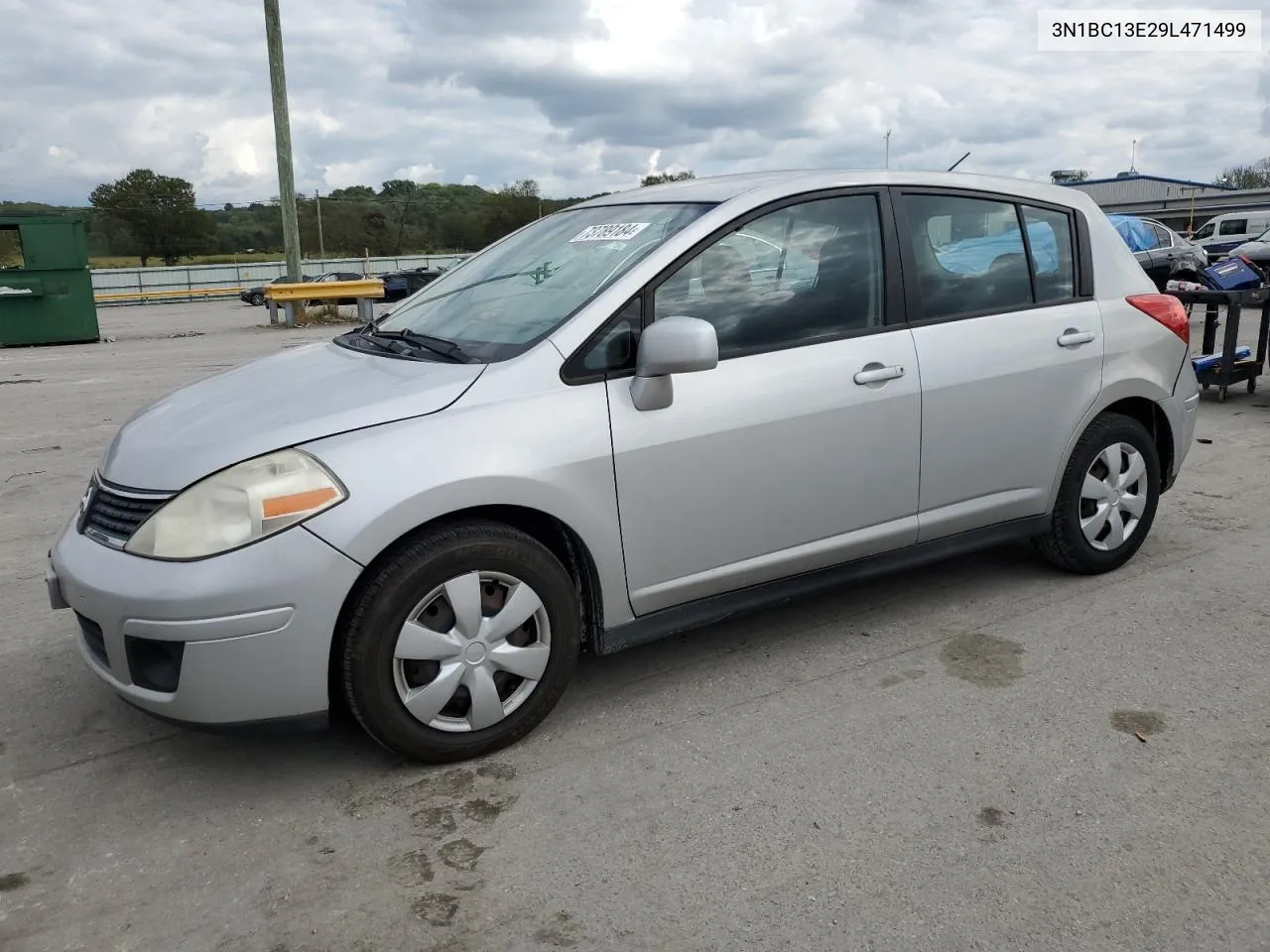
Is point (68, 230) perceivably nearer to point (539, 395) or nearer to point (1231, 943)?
point (539, 395)

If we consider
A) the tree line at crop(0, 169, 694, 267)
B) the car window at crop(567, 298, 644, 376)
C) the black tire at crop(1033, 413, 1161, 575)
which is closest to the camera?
the car window at crop(567, 298, 644, 376)

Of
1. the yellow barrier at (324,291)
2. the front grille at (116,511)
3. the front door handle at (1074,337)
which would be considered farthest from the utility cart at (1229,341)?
the yellow barrier at (324,291)

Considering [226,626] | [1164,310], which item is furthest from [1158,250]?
[226,626]

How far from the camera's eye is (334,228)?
64.0m

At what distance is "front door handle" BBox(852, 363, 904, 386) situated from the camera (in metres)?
Result: 3.58

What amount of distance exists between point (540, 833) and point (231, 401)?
64.0 inches

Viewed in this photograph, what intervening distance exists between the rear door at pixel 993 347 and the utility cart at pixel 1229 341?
161 inches

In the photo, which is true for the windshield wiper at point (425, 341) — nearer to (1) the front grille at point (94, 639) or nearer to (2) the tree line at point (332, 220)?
(1) the front grille at point (94, 639)

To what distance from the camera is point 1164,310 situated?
444 centimetres

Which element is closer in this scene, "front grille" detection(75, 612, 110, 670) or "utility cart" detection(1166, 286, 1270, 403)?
"front grille" detection(75, 612, 110, 670)

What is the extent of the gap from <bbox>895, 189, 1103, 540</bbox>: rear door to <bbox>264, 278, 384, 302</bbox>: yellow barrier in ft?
54.4

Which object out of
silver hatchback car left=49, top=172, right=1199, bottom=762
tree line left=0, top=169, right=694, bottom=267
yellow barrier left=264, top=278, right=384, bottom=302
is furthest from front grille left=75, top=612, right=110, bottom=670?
tree line left=0, top=169, right=694, bottom=267

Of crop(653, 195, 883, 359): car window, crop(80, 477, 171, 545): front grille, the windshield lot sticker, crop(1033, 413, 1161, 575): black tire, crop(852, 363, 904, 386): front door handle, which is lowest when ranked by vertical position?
crop(1033, 413, 1161, 575): black tire

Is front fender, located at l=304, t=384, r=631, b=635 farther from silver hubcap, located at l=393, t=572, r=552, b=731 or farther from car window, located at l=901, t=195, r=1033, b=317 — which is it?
car window, located at l=901, t=195, r=1033, b=317
